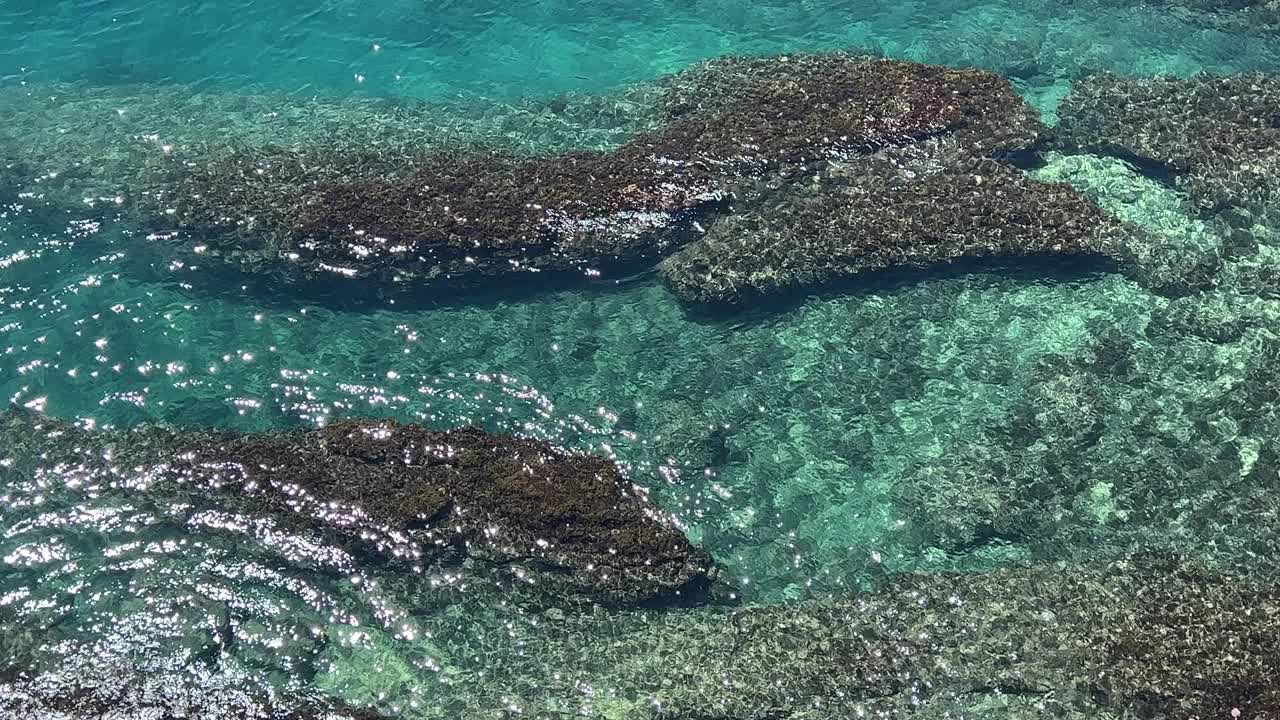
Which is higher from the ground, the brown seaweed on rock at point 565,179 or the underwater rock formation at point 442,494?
the brown seaweed on rock at point 565,179

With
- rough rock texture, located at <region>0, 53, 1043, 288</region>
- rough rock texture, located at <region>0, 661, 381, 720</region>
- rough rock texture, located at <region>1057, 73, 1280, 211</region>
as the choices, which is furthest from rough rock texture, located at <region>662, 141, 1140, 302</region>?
rough rock texture, located at <region>0, 661, 381, 720</region>

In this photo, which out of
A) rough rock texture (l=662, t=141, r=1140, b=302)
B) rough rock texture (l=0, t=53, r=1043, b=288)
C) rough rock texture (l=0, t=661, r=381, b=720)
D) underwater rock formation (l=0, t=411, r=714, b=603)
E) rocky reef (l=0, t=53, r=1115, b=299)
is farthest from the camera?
rough rock texture (l=0, t=53, r=1043, b=288)

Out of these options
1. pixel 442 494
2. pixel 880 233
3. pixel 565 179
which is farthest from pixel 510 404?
pixel 880 233

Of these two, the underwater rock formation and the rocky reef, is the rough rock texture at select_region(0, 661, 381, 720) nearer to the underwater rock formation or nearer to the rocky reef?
the underwater rock formation

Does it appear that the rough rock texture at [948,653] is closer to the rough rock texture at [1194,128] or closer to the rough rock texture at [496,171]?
the rough rock texture at [496,171]

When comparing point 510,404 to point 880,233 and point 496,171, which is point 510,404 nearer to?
point 496,171

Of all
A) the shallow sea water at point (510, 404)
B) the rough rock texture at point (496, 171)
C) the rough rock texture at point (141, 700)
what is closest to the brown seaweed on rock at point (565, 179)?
the rough rock texture at point (496, 171)
